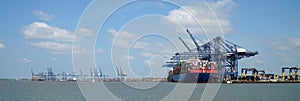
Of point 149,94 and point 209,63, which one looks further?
point 209,63

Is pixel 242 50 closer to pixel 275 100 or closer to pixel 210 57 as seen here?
pixel 210 57

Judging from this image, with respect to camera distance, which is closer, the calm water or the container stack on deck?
the calm water

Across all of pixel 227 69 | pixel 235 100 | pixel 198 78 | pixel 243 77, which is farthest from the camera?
pixel 243 77

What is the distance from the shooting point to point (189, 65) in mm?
98938

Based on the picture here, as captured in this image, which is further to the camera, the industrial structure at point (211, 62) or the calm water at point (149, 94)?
the industrial structure at point (211, 62)

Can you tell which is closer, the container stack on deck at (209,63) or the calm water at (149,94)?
the calm water at (149,94)

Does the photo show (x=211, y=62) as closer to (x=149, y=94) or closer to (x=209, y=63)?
(x=209, y=63)

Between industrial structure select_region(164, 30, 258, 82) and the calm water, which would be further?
industrial structure select_region(164, 30, 258, 82)

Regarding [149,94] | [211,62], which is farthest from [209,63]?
[149,94]

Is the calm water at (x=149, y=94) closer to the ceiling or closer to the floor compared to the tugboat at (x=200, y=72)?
closer to the floor

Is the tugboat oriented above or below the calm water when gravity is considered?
above

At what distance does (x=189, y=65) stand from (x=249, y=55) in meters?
14.4

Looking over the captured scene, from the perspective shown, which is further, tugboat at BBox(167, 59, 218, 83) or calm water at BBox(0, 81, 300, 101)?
tugboat at BBox(167, 59, 218, 83)

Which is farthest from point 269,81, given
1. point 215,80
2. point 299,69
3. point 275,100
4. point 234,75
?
point 275,100
